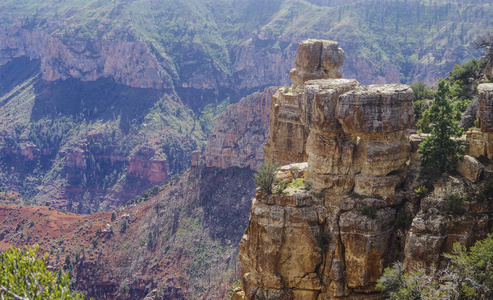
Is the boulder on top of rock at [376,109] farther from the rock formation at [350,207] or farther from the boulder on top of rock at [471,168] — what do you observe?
the boulder on top of rock at [471,168]

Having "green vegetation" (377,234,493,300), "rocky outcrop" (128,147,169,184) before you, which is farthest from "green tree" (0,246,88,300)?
"rocky outcrop" (128,147,169,184)

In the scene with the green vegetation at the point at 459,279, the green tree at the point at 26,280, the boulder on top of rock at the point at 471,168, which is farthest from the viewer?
the boulder on top of rock at the point at 471,168

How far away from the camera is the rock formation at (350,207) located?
32.8 m

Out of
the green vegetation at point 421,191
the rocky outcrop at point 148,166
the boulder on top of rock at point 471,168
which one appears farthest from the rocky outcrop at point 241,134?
the boulder on top of rock at point 471,168

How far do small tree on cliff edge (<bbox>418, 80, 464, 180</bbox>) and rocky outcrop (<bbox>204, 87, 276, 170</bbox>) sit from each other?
8505 cm

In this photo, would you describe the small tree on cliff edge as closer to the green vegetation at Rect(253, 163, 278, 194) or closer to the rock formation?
the rock formation

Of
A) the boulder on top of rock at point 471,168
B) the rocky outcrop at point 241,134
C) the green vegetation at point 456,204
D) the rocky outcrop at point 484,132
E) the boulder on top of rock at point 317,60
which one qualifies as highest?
the boulder on top of rock at point 317,60

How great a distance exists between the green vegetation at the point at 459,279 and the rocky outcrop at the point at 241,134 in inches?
3540

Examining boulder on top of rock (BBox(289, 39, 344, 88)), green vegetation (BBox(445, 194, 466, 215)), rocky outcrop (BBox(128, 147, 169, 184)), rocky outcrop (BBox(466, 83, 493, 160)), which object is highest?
boulder on top of rock (BBox(289, 39, 344, 88))

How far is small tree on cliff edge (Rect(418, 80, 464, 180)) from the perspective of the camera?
3391 cm

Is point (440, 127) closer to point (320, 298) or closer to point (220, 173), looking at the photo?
point (320, 298)

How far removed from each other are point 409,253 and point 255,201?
1070 centimetres

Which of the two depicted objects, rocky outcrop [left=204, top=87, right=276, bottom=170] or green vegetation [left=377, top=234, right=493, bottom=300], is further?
rocky outcrop [left=204, top=87, right=276, bottom=170]

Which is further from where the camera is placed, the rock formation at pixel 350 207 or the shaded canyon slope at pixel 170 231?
the shaded canyon slope at pixel 170 231
